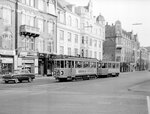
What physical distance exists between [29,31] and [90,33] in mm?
27545

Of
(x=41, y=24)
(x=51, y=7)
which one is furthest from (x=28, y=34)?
(x=51, y=7)

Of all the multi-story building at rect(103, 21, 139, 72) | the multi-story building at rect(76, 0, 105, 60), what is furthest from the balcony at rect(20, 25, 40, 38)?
the multi-story building at rect(103, 21, 139, 72)

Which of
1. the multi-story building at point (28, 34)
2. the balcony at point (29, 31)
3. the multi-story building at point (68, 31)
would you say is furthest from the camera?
the multi-story building at point (68, 31)

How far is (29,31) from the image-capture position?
4622 centimetres

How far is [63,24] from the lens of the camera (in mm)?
59406

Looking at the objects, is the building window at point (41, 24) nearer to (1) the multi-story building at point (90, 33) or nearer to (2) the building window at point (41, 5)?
(2) the building window at point (41, 5)

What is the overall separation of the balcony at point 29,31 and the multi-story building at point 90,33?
52.2ft

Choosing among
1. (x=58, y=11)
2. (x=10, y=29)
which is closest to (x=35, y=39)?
(x=10, y=29)

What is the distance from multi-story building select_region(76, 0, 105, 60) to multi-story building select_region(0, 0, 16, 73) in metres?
21.4

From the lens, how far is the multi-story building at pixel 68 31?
5845 centimetres

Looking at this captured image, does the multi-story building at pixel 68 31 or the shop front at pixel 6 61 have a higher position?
the multi-story building at pixel 68 31

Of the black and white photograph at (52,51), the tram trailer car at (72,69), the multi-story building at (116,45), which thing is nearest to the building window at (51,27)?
the black and white photograph at (52,51)

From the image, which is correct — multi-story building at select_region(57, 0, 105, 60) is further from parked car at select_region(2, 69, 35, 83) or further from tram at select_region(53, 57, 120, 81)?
parked car at select_region(2, 69, 35, 83)

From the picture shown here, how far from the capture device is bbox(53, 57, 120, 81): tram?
3553 centimetres
